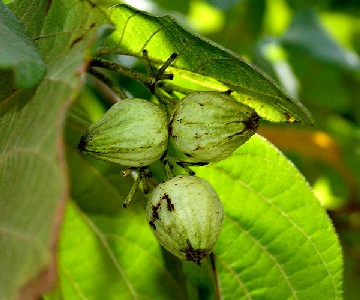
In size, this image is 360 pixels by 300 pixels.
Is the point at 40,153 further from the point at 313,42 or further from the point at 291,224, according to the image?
the point at 313,42

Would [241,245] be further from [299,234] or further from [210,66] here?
[210,66]

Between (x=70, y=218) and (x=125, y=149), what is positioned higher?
(x=125, y=149)

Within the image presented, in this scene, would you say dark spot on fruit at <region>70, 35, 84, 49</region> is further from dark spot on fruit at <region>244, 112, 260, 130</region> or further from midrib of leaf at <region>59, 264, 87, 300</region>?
midrib of leaf at <region>59, 264, 87, 300</region>

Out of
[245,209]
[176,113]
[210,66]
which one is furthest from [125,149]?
[245,209]

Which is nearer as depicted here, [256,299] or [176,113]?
[176,113]

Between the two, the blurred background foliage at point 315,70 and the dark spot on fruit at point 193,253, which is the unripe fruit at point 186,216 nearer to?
the dark spot on fruit at point 193,253

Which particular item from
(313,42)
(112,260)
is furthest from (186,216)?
(313,42)

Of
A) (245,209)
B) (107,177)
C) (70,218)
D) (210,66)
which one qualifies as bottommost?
(70,218)

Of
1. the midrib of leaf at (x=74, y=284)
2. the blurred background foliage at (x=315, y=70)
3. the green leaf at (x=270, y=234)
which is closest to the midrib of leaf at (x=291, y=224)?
the green leaf at (x=270, y=234)

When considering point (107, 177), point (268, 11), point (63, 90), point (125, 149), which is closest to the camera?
point (63, 90)
